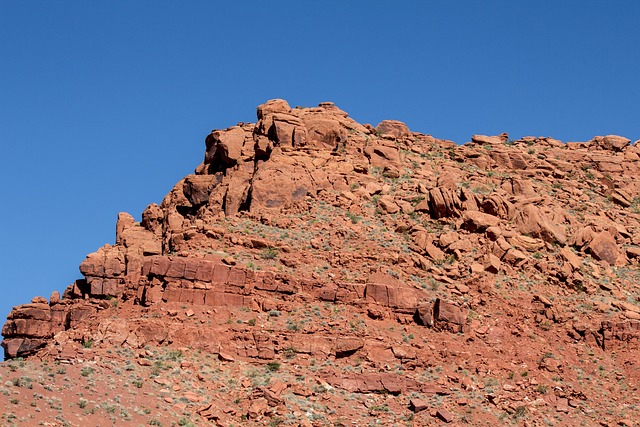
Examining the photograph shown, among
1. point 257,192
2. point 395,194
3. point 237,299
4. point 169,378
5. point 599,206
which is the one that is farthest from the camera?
point 599,206

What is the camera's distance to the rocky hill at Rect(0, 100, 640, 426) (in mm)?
44531

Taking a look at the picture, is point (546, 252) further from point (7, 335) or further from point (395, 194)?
point (7, 335)

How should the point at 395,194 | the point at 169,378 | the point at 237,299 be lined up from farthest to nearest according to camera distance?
the point at 395,194 → the point at 237,299 → the point at 169,378

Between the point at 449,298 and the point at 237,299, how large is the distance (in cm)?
963

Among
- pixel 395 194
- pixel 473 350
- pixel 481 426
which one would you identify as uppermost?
pixel 395 194

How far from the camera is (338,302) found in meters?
50.2

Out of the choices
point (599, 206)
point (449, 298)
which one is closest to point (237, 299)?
point (449, 298)

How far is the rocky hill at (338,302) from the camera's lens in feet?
146

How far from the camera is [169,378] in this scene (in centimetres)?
4450

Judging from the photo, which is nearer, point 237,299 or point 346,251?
point 237,299

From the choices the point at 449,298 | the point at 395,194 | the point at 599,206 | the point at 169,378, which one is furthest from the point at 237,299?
the point at 599,206

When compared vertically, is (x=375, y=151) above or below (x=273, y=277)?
above

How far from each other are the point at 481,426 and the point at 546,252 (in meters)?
14.9

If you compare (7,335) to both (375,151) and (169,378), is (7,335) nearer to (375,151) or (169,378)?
(169,378)
